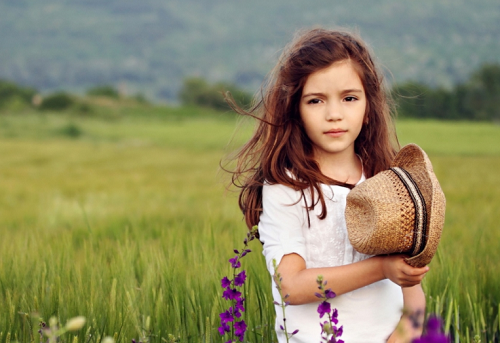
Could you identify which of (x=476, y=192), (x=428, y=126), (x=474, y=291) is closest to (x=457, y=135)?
(x=428, y=126)

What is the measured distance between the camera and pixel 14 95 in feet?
108

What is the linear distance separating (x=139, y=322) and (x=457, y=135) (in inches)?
862

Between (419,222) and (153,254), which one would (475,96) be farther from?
(419,222)

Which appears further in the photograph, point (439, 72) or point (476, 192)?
point (439, 72)

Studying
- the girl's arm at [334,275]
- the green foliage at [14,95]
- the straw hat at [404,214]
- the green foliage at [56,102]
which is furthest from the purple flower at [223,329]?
the green foliage at [14,95]

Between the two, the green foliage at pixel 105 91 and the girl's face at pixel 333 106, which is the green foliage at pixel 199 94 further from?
the girl's face at pixel 333 106

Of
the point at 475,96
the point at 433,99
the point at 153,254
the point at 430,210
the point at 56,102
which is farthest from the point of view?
the point at 56,102

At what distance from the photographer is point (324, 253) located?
5.03ft

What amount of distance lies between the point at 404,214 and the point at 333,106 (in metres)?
0.44

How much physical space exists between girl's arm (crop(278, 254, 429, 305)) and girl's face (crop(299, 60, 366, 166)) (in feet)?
1.16

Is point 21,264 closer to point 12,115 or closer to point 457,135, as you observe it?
point 457,135

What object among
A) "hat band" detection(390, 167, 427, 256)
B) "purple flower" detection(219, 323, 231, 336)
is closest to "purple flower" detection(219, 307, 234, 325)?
"purple flower" detection(219, 323, 231, 336)

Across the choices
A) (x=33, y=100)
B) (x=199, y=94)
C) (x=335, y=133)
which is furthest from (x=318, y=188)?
(x=199, y=94)

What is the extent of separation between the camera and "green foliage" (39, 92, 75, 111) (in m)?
30.3
